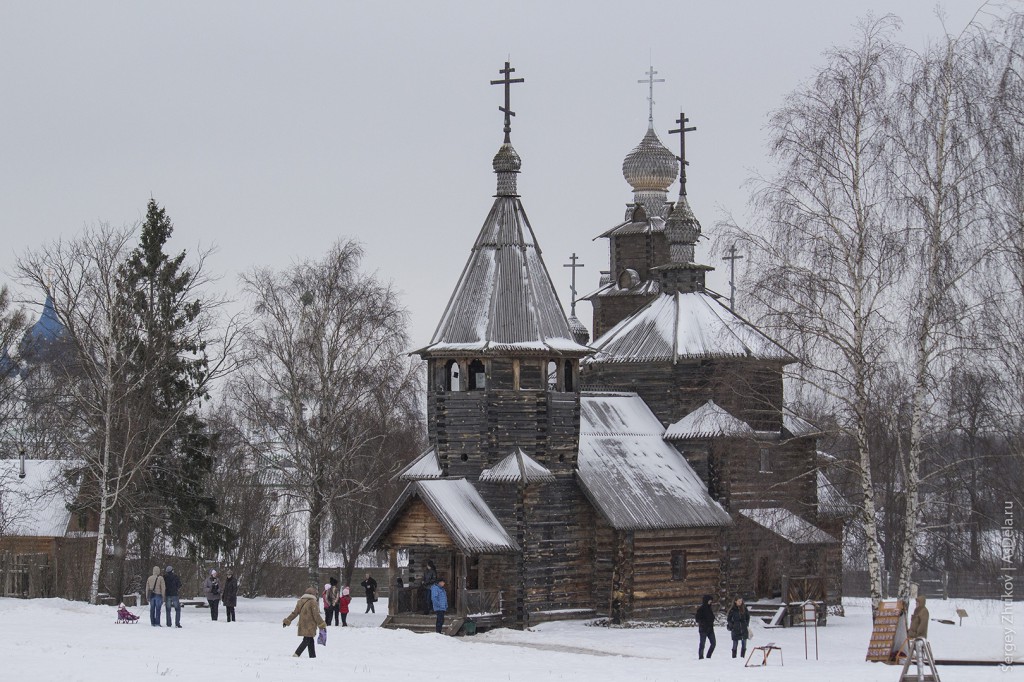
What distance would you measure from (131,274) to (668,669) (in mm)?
20017

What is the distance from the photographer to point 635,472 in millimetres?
35969

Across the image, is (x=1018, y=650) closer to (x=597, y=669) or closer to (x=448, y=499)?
(x=597, y=669)

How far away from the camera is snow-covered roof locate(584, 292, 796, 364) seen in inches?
1478

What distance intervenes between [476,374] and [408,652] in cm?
997

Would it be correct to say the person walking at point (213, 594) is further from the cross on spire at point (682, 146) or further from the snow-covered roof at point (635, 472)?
the cross on spire at point (682, 146)

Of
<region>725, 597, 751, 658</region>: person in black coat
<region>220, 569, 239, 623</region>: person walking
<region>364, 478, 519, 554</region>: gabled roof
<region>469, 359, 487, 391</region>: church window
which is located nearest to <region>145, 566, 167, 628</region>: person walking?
<region>220, 569, 239, 623</region>: person walking

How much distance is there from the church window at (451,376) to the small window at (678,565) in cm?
665

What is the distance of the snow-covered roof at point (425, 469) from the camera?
34.1 m

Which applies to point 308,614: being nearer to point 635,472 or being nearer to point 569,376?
point 569,376

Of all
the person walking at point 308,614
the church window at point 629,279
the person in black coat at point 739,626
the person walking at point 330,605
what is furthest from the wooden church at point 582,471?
the person walking at point 308,614

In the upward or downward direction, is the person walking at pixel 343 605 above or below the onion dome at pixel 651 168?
below

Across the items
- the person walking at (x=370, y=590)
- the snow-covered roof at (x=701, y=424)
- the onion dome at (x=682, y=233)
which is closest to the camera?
the snow-covered roof at (x=701, y=424)

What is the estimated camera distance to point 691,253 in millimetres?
40156

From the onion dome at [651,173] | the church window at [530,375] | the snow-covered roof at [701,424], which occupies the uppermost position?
the onion dome at [651,173]
